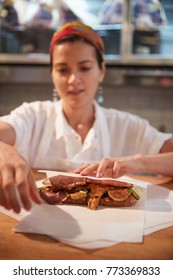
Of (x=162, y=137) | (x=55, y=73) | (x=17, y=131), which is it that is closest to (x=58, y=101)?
(x=55, y=73)

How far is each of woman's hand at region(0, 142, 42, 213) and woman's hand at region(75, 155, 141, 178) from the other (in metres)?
0.24

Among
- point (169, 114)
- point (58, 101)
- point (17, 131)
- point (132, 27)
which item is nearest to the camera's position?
point (17, 131)

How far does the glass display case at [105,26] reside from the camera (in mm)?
2033

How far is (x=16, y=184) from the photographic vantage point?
1.82 feet

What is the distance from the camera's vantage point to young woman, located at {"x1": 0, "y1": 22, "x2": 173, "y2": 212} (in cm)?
118

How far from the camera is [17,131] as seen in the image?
1160 millimetres

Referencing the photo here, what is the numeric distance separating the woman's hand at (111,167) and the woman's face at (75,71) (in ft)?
1.22

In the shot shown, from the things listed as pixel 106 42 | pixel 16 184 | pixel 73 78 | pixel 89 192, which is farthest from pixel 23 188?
pixel 106 42

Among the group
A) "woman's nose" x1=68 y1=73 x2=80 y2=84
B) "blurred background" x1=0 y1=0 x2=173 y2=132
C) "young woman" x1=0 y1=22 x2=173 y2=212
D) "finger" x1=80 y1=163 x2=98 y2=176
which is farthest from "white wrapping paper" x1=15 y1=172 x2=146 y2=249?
"blurred background" x1=0 y1=0 x2=173 y2=132

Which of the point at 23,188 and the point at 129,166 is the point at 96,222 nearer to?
the point at 23,188

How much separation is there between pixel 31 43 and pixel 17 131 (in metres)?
1.17

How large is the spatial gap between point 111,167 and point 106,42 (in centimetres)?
143

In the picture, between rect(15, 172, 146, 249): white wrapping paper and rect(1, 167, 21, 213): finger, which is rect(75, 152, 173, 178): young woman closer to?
rect(15, 172, 146, 249): white wrapping paper

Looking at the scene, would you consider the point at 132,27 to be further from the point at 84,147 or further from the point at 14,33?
the point at 84,147
